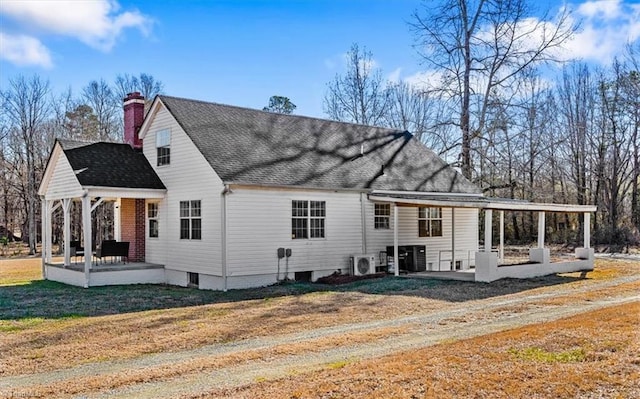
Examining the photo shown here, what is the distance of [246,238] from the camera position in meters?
16.4

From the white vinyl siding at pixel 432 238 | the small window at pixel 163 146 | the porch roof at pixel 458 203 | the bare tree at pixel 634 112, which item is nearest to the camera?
the porch roof at pixel 458 203

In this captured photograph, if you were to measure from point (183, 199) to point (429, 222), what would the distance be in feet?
29.4

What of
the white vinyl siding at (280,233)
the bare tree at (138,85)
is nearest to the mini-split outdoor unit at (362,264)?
the white vinyl siding at (280,233)

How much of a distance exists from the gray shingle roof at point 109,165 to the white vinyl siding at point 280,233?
3913mm

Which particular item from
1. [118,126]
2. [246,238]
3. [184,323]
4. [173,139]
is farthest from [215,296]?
[118,126]

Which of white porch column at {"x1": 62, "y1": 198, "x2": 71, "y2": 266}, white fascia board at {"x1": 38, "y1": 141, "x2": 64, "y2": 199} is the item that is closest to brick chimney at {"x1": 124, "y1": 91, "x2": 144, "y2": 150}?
white fascia board at {"x1": 38, "y1": 141, "x2": 64, "y2": 199}

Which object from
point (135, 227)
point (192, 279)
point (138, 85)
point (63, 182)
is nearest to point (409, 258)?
point (192, 279)

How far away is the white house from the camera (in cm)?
1664

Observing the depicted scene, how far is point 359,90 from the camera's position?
40.8 meters

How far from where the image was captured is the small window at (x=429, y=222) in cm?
2105

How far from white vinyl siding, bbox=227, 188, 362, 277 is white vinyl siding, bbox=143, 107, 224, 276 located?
0.53m

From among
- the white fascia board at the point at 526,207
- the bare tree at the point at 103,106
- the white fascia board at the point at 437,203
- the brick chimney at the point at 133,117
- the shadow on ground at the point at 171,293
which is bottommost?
the shadow on ground at the point at 171,293

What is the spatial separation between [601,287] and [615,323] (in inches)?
270

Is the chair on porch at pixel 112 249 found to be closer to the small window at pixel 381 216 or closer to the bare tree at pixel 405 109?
the small window at pixel 381 216
